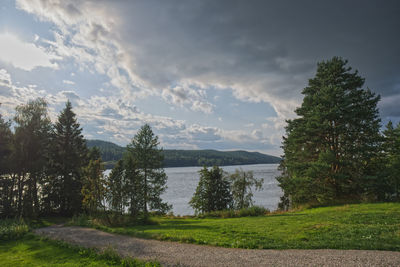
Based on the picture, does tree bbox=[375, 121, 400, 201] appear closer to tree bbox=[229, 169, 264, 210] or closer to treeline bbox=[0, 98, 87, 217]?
tree bbox=[229, 169, 264, 210]

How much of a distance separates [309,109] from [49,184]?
30640 mm

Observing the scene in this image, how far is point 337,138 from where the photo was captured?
22906mm

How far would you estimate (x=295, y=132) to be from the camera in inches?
971

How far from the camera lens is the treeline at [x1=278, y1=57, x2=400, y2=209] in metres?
20.9

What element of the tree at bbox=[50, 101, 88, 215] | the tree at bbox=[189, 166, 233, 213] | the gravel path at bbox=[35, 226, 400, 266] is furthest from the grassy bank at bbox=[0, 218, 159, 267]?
the tree at bbox=[189, 166, 233, 213]

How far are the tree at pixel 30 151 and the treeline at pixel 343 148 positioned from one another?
89.7 feet

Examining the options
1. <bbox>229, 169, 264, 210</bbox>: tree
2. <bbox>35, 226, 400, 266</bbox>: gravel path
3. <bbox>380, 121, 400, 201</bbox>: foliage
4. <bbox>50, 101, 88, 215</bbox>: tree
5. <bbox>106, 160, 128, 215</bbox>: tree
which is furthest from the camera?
<bbox>229, 169, 264, 210</bbox>: tree

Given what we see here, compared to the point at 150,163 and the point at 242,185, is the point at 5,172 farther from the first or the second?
the point at 242,185

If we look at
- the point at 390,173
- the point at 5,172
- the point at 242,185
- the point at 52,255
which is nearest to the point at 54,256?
the point at 52,255

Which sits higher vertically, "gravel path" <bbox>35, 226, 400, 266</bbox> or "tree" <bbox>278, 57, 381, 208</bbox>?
"tree" <bbox>278, 57, 381, 208</bbox>

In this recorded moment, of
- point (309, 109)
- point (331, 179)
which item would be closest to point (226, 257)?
point (331, 179)

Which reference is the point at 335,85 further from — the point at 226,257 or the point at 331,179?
the point at 226,257

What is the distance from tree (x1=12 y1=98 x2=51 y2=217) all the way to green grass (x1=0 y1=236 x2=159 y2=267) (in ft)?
43.2

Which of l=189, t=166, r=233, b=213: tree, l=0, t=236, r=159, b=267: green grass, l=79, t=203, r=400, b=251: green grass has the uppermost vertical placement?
l=79, t=203, r=400, b=251: green grass
